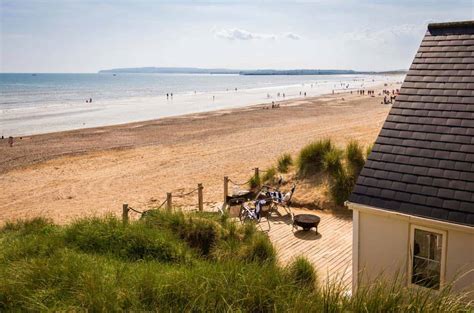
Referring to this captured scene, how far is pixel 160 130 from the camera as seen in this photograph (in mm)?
35875

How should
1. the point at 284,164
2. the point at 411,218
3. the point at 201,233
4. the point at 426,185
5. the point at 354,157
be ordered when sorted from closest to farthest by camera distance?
1. the point at 411,218
2. the point at 426,185
3. the point at 201,233
4. the point at 354,157
5. the point at 284,164

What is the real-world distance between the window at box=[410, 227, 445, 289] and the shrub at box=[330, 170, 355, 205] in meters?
5.99

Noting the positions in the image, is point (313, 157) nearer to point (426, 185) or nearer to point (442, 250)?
point (426, 185)

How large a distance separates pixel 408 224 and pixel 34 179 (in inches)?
743

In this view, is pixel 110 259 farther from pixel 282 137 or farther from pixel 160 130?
pixel 160 130

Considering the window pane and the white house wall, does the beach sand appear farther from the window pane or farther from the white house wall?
the window pane

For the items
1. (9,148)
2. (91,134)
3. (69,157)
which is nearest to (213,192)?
(69,157)

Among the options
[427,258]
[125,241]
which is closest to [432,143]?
[427,258]

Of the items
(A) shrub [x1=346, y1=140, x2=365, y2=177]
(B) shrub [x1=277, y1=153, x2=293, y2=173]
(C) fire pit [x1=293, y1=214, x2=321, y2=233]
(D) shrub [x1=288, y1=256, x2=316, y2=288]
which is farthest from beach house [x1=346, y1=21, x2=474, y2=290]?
(B) shrub [x1=277, y1=153, x2=293, y2=173]

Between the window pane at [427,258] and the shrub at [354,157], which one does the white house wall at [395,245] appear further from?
the shrub at [354,157]

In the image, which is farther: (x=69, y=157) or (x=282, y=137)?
(x=282, y=137)

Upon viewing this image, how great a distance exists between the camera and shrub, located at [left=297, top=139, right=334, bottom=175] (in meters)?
14.5

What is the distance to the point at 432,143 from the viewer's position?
6793 millimetres

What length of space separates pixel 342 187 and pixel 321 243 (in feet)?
10.1
